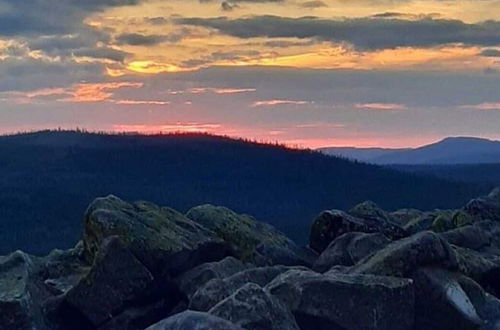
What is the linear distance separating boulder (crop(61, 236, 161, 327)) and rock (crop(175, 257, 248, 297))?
779mm

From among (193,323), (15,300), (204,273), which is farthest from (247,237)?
(193,323)

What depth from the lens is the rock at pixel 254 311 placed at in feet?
49.6

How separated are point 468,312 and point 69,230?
376ft

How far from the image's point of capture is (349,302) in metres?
16.8

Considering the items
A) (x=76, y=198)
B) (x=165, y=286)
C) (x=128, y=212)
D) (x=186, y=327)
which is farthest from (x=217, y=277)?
(x=76, y=198)

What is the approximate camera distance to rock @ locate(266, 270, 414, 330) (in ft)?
55.1

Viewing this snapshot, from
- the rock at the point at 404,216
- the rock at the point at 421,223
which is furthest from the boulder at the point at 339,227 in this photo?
the rock at the point at 404,216

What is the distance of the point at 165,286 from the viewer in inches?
799

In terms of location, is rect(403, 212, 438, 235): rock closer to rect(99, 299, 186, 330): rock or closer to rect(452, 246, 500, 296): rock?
rect(452, 246, 500, 296): rock

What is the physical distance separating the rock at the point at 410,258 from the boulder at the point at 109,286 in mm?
4281

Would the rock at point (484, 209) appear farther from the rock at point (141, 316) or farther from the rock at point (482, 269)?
the rock at point (141, 316)

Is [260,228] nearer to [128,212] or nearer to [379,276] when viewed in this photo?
[128,212]

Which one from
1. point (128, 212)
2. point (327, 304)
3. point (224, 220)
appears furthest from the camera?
point (224, 220)

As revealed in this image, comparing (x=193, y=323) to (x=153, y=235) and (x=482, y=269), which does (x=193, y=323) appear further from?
(x=482, y=269)
